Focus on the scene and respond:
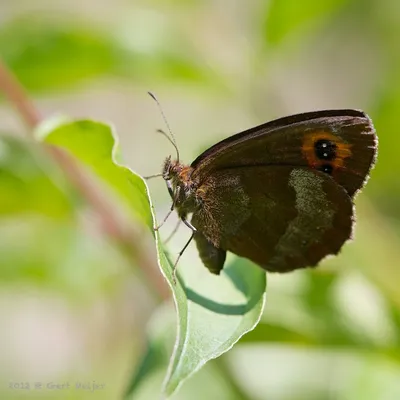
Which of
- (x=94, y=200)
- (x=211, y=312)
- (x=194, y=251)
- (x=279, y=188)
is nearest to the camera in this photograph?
(x=211, y=312)

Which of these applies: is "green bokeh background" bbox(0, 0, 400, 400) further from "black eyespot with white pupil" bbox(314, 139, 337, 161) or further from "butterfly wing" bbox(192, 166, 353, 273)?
"black eyespot with white pupil" bbox(314, 139, 337, 161)

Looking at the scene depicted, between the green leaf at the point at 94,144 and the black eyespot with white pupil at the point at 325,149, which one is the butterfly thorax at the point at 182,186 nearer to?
the green leaf at the point at 94,144

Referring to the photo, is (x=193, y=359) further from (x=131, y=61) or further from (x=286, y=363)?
(x=131, y=61)

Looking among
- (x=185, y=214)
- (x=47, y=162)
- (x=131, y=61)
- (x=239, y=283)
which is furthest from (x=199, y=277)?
(x=131, y=61)

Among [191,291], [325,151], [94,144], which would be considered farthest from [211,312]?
[325,151]

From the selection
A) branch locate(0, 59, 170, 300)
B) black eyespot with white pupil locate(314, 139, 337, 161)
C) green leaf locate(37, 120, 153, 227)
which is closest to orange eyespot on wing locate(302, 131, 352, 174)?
black eyespot with white pupil locate(314, 139, 337, 161)

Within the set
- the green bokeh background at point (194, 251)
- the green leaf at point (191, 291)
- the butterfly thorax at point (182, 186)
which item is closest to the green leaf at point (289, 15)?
the green bokeh background at point (194, 251)

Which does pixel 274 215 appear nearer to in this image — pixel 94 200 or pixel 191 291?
pixel 191 291
